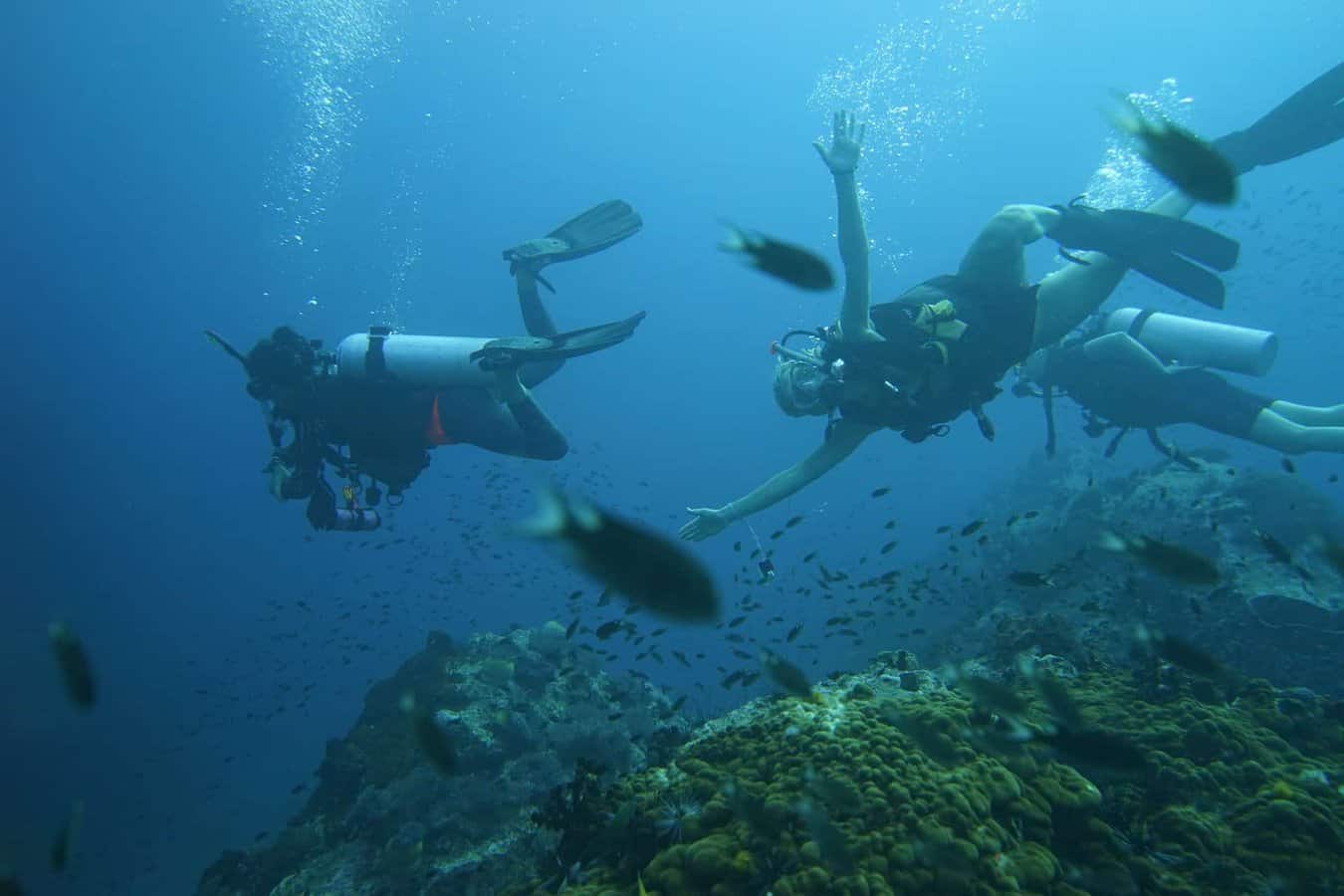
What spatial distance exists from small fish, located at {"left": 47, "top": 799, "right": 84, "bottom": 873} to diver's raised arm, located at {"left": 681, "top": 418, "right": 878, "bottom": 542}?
473 centimetres

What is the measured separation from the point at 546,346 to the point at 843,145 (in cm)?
408

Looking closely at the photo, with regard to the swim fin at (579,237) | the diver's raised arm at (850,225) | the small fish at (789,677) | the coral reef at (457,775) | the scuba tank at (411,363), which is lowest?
the coral reef at (457,775)

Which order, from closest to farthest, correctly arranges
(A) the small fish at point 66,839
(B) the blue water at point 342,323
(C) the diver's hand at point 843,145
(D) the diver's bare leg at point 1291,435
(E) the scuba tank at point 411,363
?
1. (A) the small fish at point 66,839
2. (C) the diver's hand at point 843,145
3. (D) the diver's bare leg at point 1291,435
4. (E) the scuba tank at point 411,363
5. (B) the blue water at point 342,323

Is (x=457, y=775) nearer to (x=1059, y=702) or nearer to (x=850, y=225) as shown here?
(x=1059, y=702)

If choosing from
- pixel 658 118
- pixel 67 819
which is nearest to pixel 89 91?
pixel 658 118

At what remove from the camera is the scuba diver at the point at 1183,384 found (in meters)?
7.68

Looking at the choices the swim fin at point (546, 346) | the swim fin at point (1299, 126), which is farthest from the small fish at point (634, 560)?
the swim fin at point (1299, 126)

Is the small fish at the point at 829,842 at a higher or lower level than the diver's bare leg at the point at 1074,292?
lower

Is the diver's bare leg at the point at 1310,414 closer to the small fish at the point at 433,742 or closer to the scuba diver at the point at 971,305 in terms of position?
the scuba diver at the point at 971,305

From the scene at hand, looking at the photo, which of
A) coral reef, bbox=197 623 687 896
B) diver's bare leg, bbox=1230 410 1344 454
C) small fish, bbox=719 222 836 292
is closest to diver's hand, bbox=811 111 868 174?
small fish, bbox=719 222 836 292

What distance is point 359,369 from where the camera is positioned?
7.84m

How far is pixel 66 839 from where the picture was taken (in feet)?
13.1

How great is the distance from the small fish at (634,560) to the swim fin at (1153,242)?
645 centimetres

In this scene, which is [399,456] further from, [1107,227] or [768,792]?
[1107,227]
